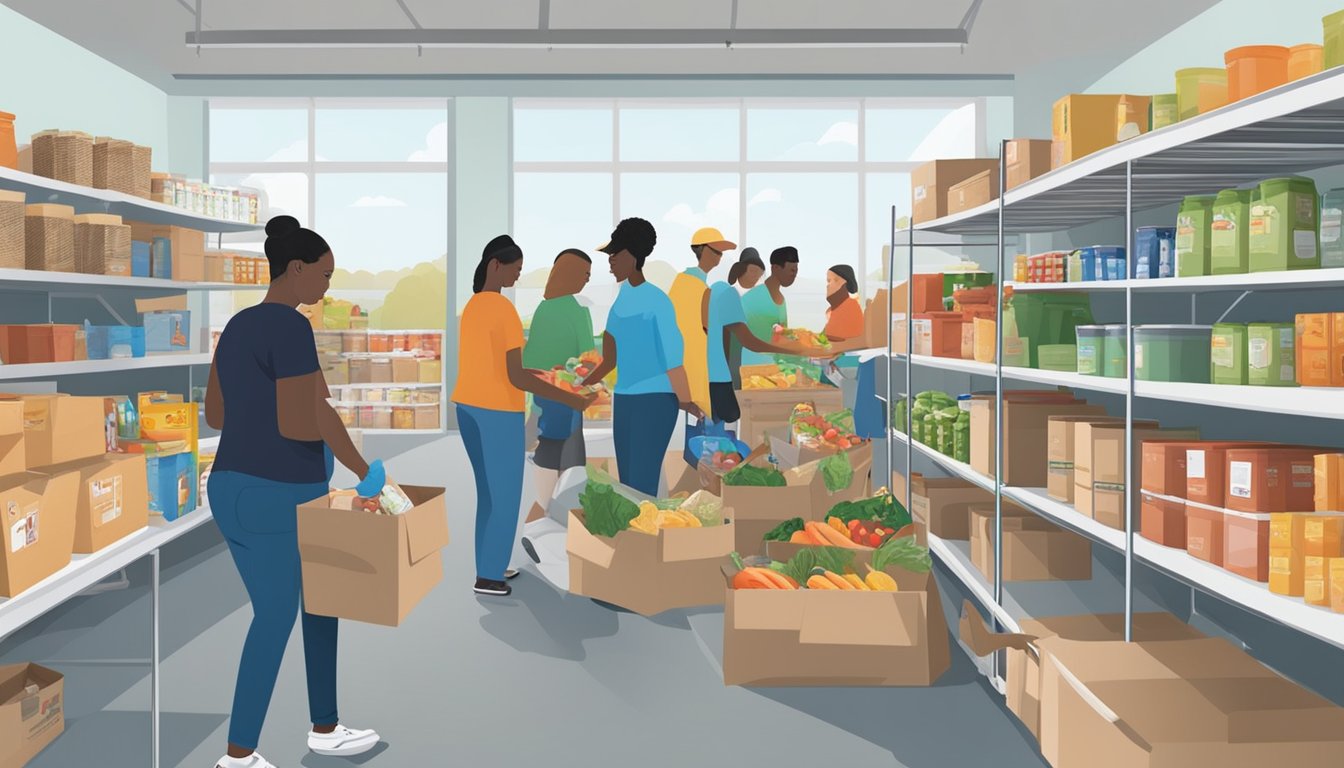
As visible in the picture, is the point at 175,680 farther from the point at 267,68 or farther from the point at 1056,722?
the point at 267,68

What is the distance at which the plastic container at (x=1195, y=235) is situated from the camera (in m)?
3.18

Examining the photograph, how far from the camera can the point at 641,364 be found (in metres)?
5.20

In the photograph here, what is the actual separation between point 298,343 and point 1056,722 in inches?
95.1

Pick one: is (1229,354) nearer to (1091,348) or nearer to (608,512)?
(1091,348)

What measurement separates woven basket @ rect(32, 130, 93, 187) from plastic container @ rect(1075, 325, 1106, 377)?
5308 mm

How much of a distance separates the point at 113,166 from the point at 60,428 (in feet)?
10.5

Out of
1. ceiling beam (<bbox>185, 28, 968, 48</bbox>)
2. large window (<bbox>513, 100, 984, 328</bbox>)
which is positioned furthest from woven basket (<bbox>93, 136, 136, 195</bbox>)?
large window (<bbox>513, 100, 984, 328</bbox>)

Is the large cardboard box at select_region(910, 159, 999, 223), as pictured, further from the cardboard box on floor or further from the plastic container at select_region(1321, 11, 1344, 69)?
the plastic container at select_region(1321, 11, 1344, 69)

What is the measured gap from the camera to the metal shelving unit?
8.18ft

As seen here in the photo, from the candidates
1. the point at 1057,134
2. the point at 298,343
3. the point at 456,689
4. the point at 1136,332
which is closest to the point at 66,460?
the point at 298,343

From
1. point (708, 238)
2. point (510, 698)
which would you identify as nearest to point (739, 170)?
point (708, 238)

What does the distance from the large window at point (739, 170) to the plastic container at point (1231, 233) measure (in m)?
10.0

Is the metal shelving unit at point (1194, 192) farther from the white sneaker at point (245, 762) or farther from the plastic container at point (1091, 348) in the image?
the white sneaker at point (245, 762)

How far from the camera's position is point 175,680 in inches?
162
